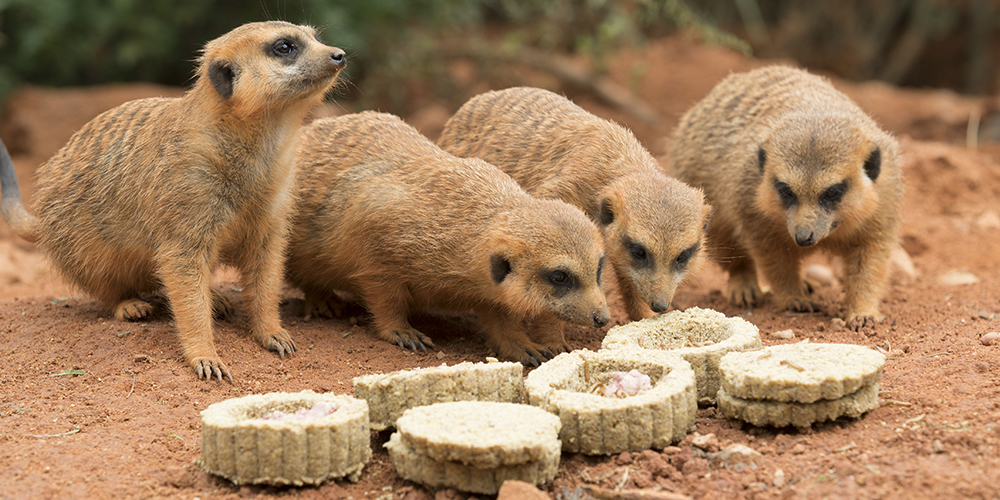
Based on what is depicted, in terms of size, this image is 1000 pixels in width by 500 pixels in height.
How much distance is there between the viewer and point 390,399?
3834 millimetres

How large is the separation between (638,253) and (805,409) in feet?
5.29

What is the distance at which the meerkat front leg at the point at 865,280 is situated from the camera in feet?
19.1

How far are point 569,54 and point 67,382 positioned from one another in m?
9.96

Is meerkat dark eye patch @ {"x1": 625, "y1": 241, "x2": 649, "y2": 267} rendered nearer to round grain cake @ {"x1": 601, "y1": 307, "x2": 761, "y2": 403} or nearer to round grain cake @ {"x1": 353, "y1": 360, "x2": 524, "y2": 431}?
round grain cake @ {"x1": 601, "y1": 307, "x2": 761, "y2": 403}

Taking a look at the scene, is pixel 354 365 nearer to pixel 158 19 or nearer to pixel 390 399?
pixel 390 399

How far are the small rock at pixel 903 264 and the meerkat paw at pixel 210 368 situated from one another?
495 cm

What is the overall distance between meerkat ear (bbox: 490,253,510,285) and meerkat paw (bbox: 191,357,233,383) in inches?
56.4

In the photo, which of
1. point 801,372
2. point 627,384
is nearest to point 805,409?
point 801,372

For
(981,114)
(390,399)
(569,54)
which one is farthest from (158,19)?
(981,114)

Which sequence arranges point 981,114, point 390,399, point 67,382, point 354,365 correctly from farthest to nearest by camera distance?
1. point 981,114
2. point 354,365
3. point 67,382
4. point 390,399

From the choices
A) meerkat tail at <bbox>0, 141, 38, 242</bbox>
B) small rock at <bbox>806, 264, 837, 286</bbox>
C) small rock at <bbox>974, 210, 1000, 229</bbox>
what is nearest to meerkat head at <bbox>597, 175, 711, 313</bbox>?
small rock at <bbox>806, 264, 837, 286</bbox>

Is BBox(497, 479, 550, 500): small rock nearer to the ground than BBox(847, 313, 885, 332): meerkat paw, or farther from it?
farther from it

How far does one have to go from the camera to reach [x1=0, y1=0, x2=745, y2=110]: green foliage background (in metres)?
9.68

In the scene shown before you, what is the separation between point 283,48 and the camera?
470 centimetres
